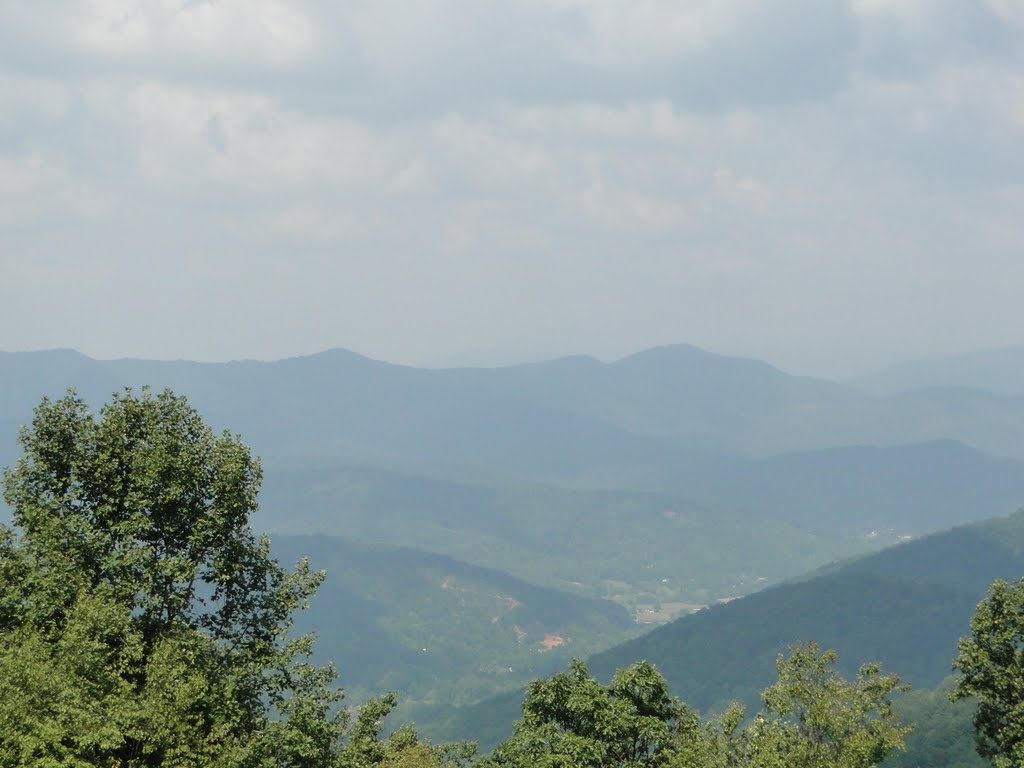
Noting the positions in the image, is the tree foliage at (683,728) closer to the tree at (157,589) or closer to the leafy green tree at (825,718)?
the leafy green tree at (825,718)

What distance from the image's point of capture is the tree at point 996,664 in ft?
144

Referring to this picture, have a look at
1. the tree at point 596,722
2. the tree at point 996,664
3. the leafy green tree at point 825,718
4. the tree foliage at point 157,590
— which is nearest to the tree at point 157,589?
the tree foliage at point 157,590

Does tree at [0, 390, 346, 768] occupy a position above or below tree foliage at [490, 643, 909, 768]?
above

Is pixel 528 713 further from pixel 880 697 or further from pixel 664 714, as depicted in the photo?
pixel 880 697

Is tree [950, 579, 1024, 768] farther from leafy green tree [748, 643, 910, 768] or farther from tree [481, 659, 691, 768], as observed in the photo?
tree [481, 659, 691, 768]

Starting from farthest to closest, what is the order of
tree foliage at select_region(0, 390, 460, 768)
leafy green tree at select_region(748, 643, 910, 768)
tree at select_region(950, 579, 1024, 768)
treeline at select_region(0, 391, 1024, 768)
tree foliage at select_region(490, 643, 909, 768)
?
tree at select_region(950, 579, 1024, 768) < leafy green tree at select_region(748, 643, 910, 768) < tree foliage at select_region(490, 643, 909, 768) < tree foliage at select_region(0, 390, 460, 768) < treeline at select_region(0, 391, 1024, 768)

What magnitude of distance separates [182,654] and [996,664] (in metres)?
37.8

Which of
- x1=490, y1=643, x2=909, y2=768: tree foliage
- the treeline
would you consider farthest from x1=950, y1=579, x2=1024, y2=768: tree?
the treeline

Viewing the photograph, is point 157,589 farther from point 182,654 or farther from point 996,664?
point 996,664

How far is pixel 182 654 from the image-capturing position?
1148 inches

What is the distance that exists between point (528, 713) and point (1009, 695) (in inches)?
957

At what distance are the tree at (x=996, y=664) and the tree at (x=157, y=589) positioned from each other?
30.9 metres

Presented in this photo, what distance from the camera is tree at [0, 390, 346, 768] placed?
2758cm

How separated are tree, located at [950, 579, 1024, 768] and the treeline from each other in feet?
29.9
